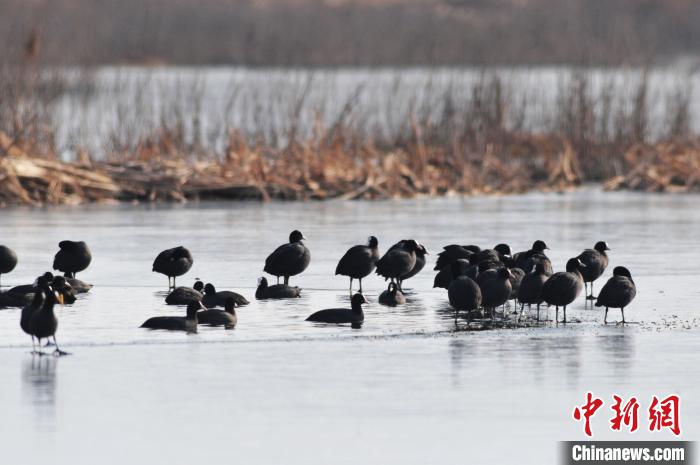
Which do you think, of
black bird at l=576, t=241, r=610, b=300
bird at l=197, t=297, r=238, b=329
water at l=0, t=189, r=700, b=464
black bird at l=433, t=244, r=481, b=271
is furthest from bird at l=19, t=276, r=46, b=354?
black bird at l=576, t=241, r=610, b=300

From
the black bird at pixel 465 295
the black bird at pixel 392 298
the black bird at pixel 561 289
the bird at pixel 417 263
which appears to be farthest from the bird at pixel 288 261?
the black bird at pixel 561 289

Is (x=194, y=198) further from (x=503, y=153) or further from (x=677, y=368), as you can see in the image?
(x=677, y=368)

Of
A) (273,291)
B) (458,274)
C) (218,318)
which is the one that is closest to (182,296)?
(273,291)

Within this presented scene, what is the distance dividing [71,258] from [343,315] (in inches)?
126

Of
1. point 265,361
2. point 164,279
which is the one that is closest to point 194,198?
point 164,279

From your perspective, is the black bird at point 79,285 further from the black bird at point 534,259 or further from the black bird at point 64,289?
the black bird at point 534,259

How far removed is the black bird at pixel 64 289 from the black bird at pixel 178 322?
1.20 meters

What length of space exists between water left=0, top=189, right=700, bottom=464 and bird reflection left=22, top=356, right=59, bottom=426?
0.02 meters

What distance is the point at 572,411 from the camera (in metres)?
7.00

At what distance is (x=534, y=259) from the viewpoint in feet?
35.9

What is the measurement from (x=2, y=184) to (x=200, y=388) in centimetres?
1345

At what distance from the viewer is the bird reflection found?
276 inches

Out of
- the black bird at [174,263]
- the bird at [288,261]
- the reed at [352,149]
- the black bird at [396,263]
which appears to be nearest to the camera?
the black bird at [396,263]

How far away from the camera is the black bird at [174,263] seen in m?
12.1
